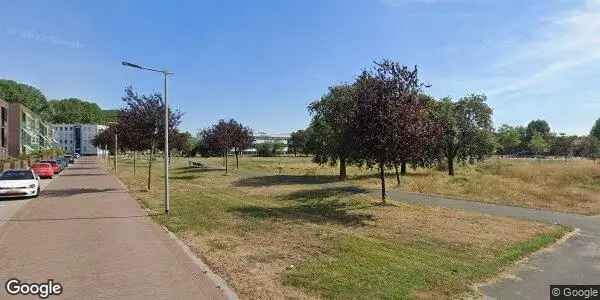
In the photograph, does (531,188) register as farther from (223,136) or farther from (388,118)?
(223,136)

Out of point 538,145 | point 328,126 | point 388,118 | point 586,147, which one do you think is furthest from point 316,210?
point 586,147

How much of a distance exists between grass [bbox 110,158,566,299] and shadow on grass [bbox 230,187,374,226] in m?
0.04

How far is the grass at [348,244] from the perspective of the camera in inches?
310

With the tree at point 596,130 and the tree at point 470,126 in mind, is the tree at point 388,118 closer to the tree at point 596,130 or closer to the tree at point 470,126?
the tree at point 470,126

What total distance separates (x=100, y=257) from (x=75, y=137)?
6721 inches

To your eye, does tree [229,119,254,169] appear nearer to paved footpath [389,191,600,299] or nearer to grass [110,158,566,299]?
grass [110,158,566,299]

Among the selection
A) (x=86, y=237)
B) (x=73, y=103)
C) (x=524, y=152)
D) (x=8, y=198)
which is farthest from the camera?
(x=73, y=103)

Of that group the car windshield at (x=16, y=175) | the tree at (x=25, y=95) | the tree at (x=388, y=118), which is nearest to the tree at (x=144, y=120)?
the car windshield at (x=16, y=175)

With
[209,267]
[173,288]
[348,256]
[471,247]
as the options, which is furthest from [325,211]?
[173,288]

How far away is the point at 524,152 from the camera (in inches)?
5256

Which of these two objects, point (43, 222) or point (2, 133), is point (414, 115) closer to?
point (43, 222)

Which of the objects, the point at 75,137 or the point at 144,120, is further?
the point at 75,137

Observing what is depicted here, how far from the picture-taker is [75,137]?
164 metres

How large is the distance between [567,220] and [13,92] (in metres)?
133
